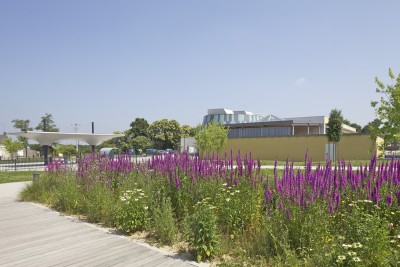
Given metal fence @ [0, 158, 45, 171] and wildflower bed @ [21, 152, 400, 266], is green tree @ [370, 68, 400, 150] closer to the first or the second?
wildflower bed @ [21, 152, 400, 266]

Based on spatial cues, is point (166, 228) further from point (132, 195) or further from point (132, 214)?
point (132, 195)

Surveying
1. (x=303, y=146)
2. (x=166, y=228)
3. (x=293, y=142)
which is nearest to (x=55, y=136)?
(x=293, y=142)

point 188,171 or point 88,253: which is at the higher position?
point 188,171

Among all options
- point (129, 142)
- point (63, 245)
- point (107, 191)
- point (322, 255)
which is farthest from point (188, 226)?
point (129, 142)

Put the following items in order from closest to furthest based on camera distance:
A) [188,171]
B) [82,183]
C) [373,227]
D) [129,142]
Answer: [373,227] → [188,171] → [82,183] → [129,142]

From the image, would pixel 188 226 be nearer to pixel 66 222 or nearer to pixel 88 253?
pixel 88 253

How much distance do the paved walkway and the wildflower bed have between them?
0.44m

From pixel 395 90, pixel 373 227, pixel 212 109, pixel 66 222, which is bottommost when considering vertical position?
pixel 66 222

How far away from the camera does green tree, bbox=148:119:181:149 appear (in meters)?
76.4

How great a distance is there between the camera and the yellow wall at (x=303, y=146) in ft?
114

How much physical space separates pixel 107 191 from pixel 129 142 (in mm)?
68391

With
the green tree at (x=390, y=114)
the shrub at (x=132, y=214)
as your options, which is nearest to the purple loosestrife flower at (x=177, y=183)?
the shrub at (x=132, y=214)

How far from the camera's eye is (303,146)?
37.7 m

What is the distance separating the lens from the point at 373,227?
140 inches
